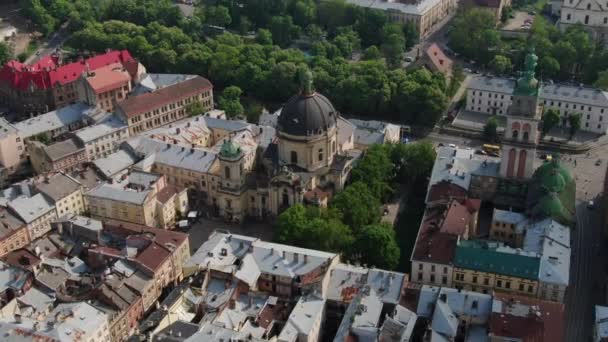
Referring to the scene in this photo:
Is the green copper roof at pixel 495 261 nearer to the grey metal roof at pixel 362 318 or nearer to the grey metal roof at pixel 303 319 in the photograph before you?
the grey metal roof at pixel 362 318

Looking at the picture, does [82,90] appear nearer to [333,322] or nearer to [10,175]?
[10,175]

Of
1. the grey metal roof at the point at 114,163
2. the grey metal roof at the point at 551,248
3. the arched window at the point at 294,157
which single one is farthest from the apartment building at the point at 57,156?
the grey metal roof at the point at 551,248

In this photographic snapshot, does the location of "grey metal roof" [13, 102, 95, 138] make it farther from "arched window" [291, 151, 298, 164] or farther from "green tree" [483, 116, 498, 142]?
"green tree" [483, 116, 498, 142]

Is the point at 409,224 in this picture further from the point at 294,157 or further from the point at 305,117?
the point at 305,117

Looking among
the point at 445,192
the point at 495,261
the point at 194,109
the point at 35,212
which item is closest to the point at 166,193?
the point at 35,212

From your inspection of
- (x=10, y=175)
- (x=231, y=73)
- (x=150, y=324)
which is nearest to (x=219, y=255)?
(x=150, y=324)

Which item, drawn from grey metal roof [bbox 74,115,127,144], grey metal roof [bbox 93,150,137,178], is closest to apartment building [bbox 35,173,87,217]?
grey metal roof [bbox 93,150,137,178]
